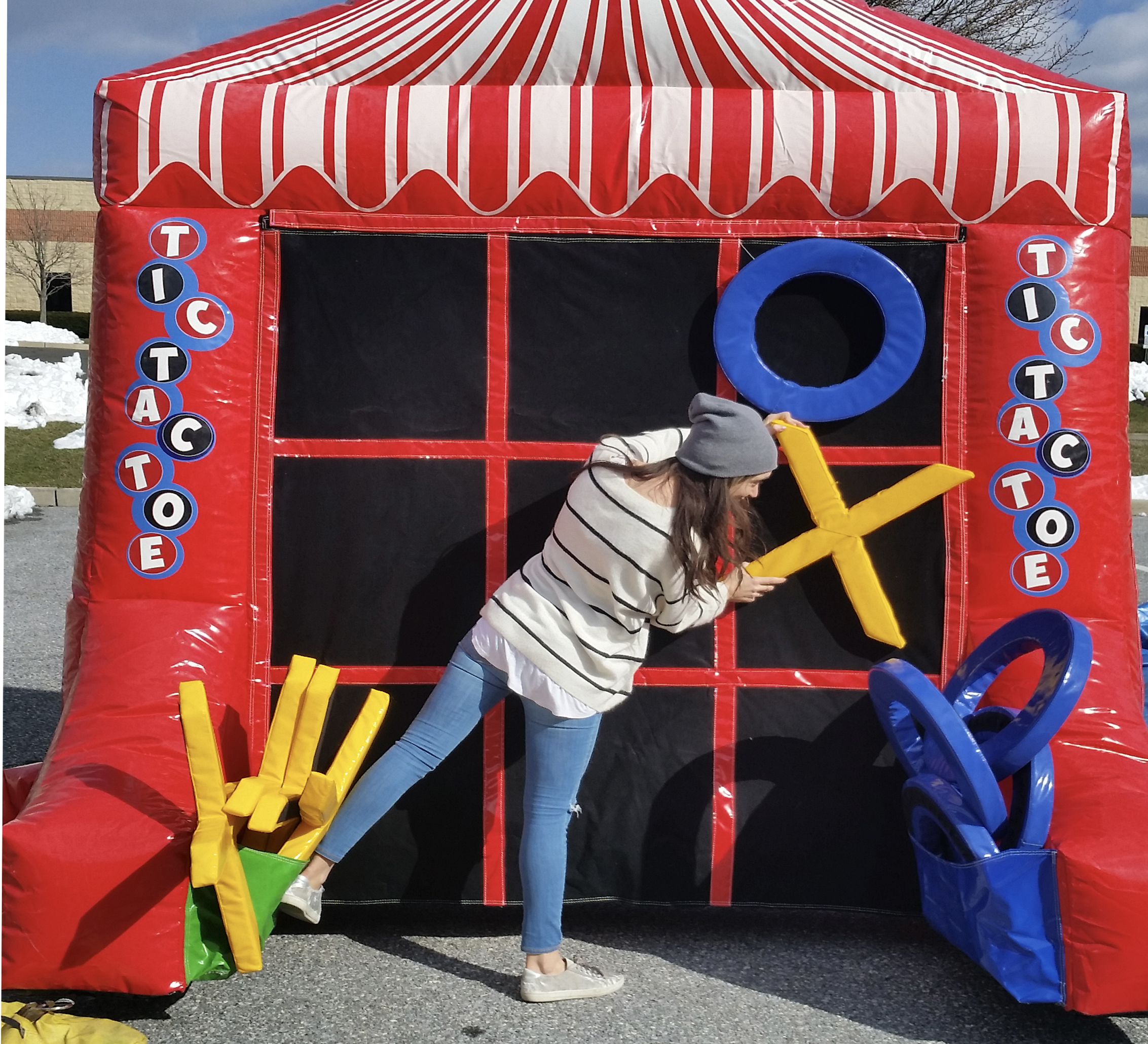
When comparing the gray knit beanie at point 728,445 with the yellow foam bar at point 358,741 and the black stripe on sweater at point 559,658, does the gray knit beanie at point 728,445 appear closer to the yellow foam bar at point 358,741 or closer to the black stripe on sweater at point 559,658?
the black stripe on sweater at point 559,658

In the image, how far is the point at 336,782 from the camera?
3.01 meters

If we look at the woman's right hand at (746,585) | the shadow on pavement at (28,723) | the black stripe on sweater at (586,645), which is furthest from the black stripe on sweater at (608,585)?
the shadow on pavement at (28,723)

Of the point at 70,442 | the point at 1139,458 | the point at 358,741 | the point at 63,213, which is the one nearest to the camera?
the point at 358,741

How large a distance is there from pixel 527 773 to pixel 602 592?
526 millimetres

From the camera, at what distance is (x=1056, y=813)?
2.95 meters

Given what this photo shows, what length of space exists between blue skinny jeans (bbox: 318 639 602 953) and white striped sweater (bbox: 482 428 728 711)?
0.42 ft

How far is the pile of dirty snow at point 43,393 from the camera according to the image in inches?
568

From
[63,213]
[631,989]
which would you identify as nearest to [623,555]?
[631,989]

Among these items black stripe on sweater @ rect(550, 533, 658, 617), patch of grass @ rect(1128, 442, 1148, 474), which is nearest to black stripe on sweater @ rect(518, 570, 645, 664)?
black stripe on sweater @ rect(550, 533, 658, 617)

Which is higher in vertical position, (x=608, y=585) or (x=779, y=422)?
(x=779, y=422)

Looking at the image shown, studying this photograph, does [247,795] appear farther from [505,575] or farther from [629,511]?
[629,511]

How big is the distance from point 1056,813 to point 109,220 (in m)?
2.93

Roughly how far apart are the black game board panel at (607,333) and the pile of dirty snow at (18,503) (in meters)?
8.46

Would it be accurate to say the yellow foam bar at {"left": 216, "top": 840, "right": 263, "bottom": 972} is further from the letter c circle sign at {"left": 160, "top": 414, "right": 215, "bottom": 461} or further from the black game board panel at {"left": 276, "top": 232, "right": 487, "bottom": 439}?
the black game board panel at {"left": 276, "top": 232, "right": 487, "bottom": 439}
